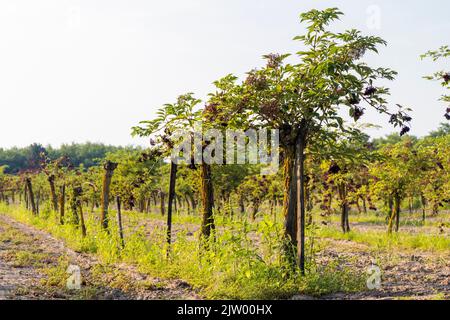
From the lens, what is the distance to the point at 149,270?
9945mm

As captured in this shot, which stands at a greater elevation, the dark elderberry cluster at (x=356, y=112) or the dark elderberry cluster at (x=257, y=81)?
the dark elderberry cluster at (x=257, y=81)

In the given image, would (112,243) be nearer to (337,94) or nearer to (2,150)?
(337,94)

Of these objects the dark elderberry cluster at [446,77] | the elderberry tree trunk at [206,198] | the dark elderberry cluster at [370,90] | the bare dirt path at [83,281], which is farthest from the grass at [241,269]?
the dark elderberry cluster at [446,77]

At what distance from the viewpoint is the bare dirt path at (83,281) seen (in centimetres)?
832

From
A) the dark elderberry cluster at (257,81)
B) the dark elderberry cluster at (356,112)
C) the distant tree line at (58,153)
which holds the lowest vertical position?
the dark elderberry cluster at (356,112)

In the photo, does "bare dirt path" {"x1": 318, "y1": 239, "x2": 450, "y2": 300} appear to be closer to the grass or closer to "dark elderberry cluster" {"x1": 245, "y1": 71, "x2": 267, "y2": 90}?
the grass

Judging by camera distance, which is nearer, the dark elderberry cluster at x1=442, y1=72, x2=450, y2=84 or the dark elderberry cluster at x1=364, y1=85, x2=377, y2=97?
the dark elderberry cluster at x1=364, y1=85, x2=377, y2=97

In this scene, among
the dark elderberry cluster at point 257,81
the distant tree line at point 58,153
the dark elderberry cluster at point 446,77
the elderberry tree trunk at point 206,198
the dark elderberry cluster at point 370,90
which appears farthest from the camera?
the distant tree line at point 58,153

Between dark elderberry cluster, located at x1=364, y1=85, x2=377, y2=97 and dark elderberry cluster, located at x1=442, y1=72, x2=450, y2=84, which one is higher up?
dark elderberry cluster, located at x1=442, y1=72, x2=450, y2=84

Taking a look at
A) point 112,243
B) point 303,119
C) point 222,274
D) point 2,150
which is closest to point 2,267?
point 112,243

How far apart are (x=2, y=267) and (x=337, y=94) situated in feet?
27.4

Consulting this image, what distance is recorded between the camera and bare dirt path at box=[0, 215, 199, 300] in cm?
832

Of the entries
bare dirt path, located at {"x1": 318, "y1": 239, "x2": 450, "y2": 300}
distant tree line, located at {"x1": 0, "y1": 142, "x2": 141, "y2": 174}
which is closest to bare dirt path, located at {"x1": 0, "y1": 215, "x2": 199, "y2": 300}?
bare dirt path, located at {"x1": 318, "y1": 239, "x2": 450, "y2": 300}

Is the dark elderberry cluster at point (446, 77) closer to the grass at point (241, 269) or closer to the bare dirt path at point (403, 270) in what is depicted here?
the bare dirt path at point (403, 270)
